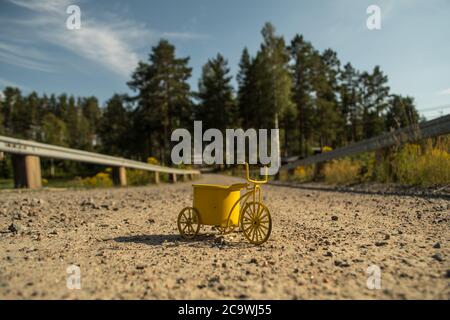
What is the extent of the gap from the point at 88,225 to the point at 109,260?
1714 mm

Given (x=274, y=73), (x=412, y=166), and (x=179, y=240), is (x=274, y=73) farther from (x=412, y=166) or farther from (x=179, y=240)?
(x=179, y=240)

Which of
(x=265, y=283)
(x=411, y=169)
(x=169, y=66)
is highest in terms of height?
(x=169, y=66)

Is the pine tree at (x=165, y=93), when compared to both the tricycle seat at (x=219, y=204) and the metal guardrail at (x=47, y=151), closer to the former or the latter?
the metal guardrail at (x=47, y=151)

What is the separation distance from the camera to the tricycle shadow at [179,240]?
3.04 metres

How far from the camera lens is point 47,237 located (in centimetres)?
330

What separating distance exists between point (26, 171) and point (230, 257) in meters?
6.29

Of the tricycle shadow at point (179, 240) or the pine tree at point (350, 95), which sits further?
the pine tree at point (350, 95)

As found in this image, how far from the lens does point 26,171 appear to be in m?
7.07

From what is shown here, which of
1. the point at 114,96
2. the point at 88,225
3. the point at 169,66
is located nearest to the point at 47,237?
the point at 88,225

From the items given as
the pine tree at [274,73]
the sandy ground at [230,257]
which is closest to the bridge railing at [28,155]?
the sandy ground at [230,257]

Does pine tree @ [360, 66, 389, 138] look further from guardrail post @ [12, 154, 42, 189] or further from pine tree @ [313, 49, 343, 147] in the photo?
guardrail post @ [12, 154, 42, 189]

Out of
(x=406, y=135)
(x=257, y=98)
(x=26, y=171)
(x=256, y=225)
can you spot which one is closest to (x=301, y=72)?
(x=257, y=98)

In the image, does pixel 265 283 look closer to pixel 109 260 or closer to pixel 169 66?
pixel 109 260

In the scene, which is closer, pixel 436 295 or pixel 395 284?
pixel 436 295
